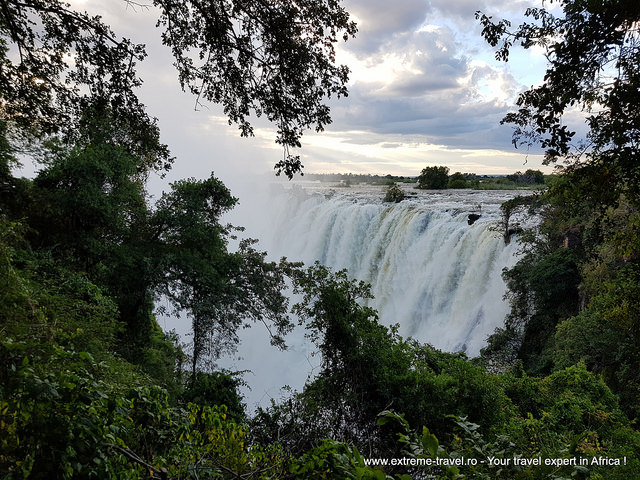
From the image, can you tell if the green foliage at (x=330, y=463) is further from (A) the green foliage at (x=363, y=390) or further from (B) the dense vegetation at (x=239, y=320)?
(A) the green foliage at (x=363, y=390)

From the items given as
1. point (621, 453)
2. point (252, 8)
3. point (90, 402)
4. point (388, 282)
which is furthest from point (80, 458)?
point (388, 282)

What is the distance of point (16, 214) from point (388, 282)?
17763 millimetres

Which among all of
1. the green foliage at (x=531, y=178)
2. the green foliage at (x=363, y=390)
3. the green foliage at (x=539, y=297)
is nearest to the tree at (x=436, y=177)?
the green foliage at (x=531, y=178)

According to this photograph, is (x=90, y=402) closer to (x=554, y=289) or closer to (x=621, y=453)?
(x=621, y=453)

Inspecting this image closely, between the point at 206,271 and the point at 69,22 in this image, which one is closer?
the point at 69,22

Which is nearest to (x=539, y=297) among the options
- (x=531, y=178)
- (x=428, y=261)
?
(x=428, y=261)

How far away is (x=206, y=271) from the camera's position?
36.5ft

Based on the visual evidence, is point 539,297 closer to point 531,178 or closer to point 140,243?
point 140,243

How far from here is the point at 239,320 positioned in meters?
11.8

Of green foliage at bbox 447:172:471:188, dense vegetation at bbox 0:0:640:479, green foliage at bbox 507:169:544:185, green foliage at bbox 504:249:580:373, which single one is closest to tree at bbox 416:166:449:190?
green foliage at bbox 447:172:471:188

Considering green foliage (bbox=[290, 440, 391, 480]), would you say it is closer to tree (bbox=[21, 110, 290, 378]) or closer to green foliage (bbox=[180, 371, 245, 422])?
green foliage (bbox=[180, 371, 245, 422])

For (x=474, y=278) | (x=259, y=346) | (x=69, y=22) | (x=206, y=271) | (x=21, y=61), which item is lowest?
(x=259, y=346)

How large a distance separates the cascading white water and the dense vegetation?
1521 millimetres

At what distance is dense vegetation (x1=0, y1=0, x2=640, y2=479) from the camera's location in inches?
85.7
